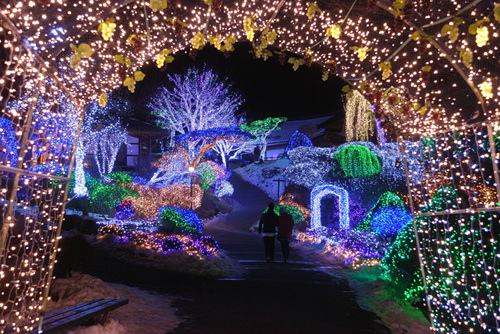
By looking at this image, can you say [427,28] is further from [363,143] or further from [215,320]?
[363,143]

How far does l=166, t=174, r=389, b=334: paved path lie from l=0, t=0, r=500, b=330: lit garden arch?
5.36 feet

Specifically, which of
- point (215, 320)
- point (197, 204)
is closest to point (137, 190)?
point (197, 204)

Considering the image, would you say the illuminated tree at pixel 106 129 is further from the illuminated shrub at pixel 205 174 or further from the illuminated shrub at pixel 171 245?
the illuminated shrub at pixel 171 245

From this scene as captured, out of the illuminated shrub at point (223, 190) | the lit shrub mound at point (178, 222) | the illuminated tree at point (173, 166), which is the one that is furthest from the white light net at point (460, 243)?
the illuminated shrub at point (223, 190)

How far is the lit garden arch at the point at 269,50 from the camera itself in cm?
394

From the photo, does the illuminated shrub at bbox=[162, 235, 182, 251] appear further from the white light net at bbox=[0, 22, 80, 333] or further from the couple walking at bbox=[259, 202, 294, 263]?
the white light net at bbox=[0, 22, 80, 333]

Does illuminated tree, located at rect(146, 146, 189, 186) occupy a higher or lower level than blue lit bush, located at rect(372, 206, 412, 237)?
higher

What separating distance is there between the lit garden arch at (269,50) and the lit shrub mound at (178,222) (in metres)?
9.78

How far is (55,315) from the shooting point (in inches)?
156

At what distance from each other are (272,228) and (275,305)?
453 centimetres

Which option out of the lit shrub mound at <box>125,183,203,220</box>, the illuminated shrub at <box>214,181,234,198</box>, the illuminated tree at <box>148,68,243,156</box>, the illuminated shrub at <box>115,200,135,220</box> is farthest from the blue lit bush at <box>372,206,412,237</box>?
the illuminated tree at <box>148,68,243,156</box>

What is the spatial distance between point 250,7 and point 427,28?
95.7 inches

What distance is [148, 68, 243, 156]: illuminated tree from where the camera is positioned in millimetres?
34156

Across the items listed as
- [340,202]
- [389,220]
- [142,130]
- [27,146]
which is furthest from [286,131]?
[27,146]
